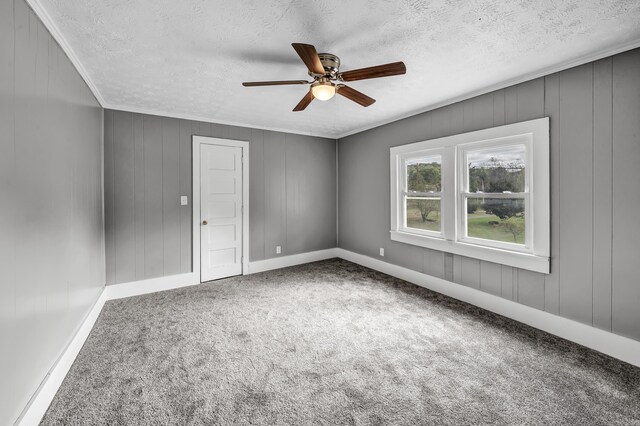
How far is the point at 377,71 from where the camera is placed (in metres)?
1.97

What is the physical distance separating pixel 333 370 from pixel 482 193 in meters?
2.54

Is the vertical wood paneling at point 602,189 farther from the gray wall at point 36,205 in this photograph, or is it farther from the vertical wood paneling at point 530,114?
the gray wall at point 36,205

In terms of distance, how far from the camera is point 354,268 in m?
4.78

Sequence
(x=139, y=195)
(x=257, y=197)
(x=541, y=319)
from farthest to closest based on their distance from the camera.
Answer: (x=257, y=197)
(x=139, y=195)
(x=541, y=319)

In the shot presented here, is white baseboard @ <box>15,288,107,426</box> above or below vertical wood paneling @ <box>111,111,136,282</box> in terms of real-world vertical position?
below

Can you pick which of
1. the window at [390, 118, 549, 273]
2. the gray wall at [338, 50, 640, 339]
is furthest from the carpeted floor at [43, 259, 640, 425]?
the window at [390, 118, 549, 273]

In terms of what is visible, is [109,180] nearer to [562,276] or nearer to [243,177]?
[243,177]

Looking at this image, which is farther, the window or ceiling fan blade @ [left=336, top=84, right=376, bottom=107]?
the window

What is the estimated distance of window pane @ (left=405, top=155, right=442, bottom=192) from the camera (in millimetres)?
3789

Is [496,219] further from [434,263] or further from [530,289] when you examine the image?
[434,263]

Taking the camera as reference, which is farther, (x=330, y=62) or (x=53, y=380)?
(x=330, y=62)

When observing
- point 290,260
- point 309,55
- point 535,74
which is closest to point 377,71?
point 309,55

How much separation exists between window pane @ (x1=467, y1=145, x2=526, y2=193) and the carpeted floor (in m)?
1.41

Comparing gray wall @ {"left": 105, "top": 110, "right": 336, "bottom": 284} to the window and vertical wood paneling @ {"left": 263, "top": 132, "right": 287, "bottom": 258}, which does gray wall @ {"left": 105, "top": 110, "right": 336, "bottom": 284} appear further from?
the window
